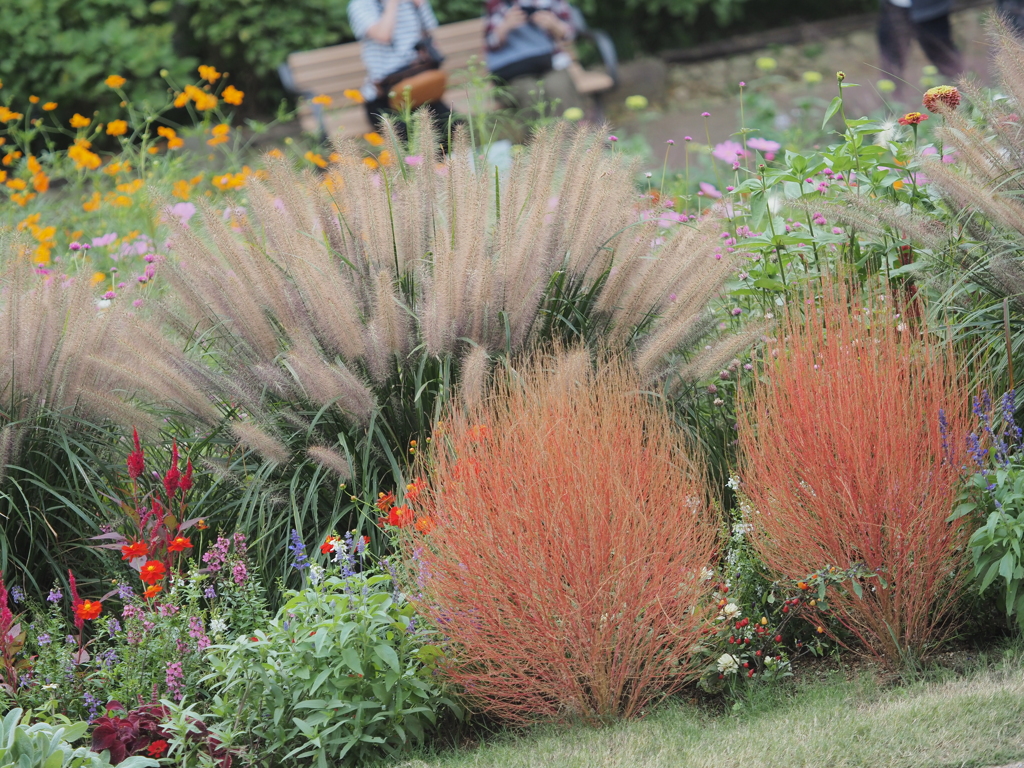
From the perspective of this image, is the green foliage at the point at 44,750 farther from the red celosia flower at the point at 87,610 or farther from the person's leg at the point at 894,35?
the person's leg at the point at 894,35

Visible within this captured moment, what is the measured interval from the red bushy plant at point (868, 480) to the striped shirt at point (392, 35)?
618cm

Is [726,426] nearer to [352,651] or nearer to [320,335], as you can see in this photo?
[320,335]

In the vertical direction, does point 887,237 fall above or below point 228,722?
above

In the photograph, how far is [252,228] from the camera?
14.9 ft

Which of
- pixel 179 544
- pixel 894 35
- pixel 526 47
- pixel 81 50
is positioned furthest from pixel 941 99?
pixel 81 50

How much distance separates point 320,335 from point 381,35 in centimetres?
538

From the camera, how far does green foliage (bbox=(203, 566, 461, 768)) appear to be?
2945mm

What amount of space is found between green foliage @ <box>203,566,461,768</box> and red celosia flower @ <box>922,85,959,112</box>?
236 cm

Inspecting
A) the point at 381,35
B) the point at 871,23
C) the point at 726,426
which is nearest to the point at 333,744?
the point at 726,426

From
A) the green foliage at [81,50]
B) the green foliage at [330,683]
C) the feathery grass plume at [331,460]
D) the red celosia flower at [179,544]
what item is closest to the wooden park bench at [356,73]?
the green foliage at [81,50]

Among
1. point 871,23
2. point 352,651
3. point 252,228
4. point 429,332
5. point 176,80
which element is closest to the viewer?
point 352,651

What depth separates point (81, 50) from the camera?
1062cm

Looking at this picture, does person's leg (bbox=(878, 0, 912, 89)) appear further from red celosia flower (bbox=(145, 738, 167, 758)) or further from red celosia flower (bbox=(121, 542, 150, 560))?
red celosia flower (bbox=(145, 738, 167, 758))

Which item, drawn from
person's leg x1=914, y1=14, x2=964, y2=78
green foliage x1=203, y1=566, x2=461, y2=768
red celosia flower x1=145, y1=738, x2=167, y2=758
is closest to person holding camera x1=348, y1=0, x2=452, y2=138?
person's leg x1=914, y1=14, x2=964, y2=78
